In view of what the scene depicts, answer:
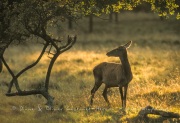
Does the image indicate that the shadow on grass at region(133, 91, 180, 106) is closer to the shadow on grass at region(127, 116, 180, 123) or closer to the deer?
the deer

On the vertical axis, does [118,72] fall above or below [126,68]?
below

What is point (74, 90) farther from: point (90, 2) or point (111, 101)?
point (90, 2)

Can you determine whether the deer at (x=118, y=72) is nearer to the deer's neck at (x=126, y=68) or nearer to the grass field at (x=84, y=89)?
the deer's neck at (x=126, y=68)

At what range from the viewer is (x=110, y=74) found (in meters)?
16.0

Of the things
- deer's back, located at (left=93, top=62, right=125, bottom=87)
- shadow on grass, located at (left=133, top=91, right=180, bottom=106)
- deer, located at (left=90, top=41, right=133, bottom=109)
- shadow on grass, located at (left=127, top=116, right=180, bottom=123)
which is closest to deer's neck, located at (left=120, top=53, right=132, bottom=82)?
deer, located at (left=90, top=41, right=133, bottom=109)

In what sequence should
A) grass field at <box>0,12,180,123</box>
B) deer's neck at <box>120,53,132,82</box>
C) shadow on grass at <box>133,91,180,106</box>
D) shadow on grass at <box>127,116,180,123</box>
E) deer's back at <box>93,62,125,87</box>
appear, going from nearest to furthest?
shadow on grass at <box>127,116,180,123</box> → grass field at <box>0,12,180,123</box> → deer's neck at <box>120,53,132,82</box> → deer's back at <box>93,62,125,87</box> → shadow on grass at <box>133,91,180,106</box>

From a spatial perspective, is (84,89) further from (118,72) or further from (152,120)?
(152,120)

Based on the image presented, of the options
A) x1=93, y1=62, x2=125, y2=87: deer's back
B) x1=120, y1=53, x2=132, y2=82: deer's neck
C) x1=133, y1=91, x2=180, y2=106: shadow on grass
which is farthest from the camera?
x1=133, y1=91, x2=180, y2=106: shadow on grass

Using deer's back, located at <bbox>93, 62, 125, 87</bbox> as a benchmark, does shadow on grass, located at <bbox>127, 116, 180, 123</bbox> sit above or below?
below

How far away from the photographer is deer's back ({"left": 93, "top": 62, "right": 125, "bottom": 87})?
50.8 ft

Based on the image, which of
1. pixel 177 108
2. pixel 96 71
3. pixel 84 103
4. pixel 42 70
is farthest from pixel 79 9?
pixel 42 70

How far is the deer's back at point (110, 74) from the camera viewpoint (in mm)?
15483

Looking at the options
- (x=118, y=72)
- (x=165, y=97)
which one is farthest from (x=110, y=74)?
(x=165, y=97)

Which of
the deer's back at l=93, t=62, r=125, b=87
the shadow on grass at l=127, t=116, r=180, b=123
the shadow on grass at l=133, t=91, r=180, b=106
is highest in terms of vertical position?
the deer's back at l=93, t=62, r=125, b=87
